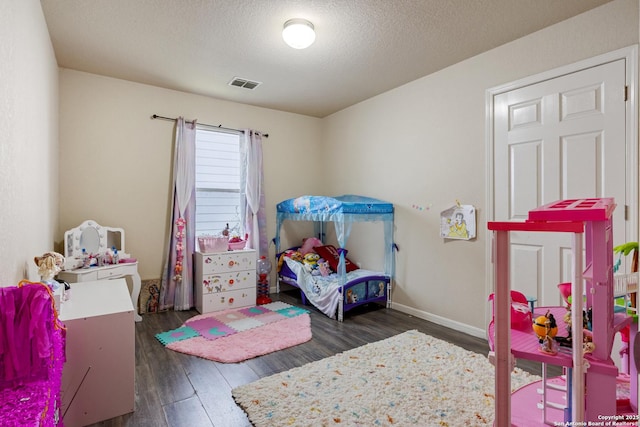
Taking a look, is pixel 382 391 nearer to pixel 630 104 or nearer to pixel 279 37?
pixel 630 104

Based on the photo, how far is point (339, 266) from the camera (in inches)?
136

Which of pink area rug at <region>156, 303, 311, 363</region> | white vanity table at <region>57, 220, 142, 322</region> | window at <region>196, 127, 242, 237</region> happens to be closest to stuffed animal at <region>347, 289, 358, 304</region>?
pink area rug at <region>156, 303, 311, 363</region>

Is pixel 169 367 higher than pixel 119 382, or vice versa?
pixel 119 382

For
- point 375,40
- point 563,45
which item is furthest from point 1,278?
point 563,45

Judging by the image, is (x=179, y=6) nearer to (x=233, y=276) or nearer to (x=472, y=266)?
(x=233, y=276)

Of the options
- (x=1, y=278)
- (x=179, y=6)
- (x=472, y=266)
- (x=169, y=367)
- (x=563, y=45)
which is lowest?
(x=169, y=367)

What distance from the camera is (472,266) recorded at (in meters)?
3.03

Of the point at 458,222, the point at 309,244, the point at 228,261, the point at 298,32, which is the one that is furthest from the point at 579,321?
the point at 309,244

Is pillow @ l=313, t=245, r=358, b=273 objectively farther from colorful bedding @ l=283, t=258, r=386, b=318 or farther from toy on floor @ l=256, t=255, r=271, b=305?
toy on floor @ l=256, t=255, r=271, b=305

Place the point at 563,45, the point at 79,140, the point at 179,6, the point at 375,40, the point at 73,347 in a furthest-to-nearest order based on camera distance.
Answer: the point at 79,140, the point at 375,40, the point at 563,45, the point at 179,6, the point at 73,347

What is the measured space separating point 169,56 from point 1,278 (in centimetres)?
239

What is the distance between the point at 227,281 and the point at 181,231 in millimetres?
795

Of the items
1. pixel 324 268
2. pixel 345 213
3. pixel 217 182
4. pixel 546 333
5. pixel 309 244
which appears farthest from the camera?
pixel 309 244

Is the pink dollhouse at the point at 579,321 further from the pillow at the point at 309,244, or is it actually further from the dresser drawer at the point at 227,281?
the pillow at the point at 309,244
